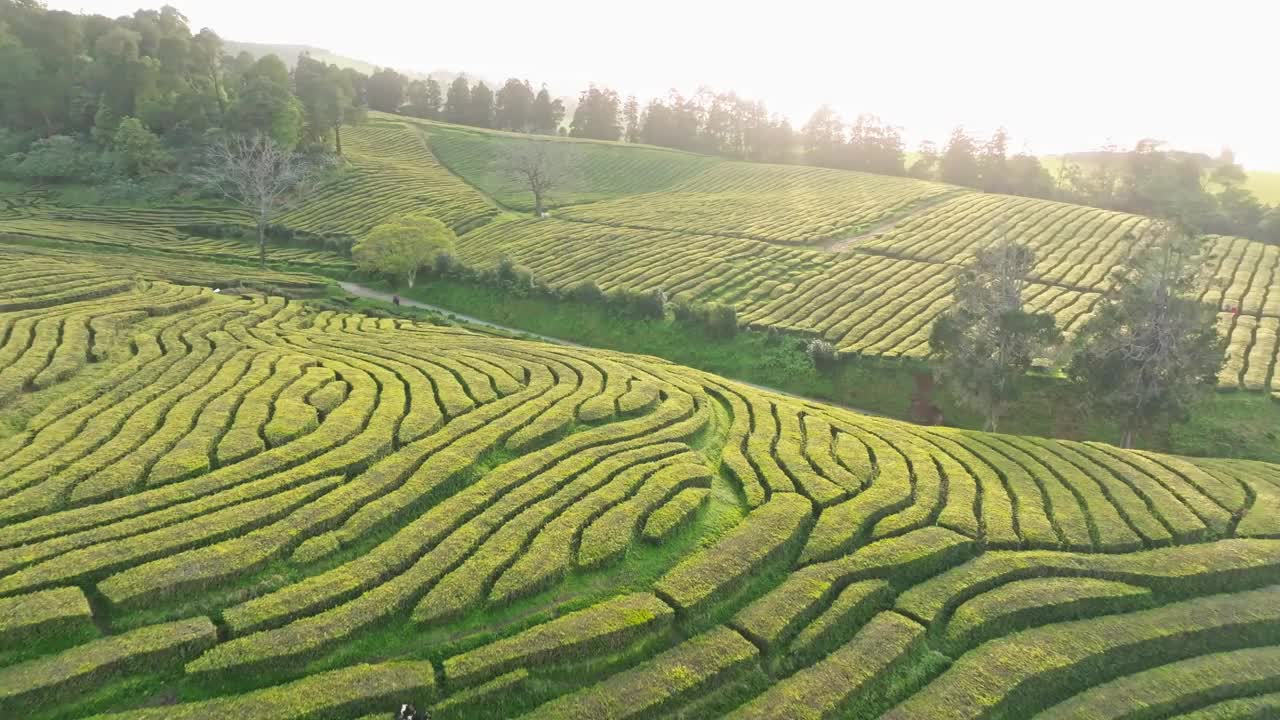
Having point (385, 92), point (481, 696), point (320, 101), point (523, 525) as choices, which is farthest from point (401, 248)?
point (385, 92)

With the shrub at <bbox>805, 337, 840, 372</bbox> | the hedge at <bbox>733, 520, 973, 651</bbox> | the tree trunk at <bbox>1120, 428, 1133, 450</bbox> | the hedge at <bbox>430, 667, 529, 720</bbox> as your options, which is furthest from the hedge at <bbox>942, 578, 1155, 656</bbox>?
the shrub at <bbox>805, 337, 840, 372</bbox>

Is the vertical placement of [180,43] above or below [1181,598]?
above

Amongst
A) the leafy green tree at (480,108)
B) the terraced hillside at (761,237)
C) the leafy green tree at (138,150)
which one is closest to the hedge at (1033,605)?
the terraced hillside at (761,237)

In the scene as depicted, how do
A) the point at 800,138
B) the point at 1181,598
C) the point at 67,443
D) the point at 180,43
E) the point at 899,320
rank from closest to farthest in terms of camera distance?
the point at 1181,598 < the point at 67,443 < the point at 899,320 < the point at 180,43 < the point at 800,138

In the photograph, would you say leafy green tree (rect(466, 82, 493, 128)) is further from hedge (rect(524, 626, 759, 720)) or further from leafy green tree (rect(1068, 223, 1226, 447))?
hedge (rect(524, 626, 759, 720))

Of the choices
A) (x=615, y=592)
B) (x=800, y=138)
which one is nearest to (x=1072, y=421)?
(x=615, y=592)

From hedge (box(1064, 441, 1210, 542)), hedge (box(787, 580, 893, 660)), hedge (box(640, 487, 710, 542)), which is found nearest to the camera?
hedge (box(787, 580, 893, 660))

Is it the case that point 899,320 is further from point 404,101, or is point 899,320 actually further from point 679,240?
point 404,101
